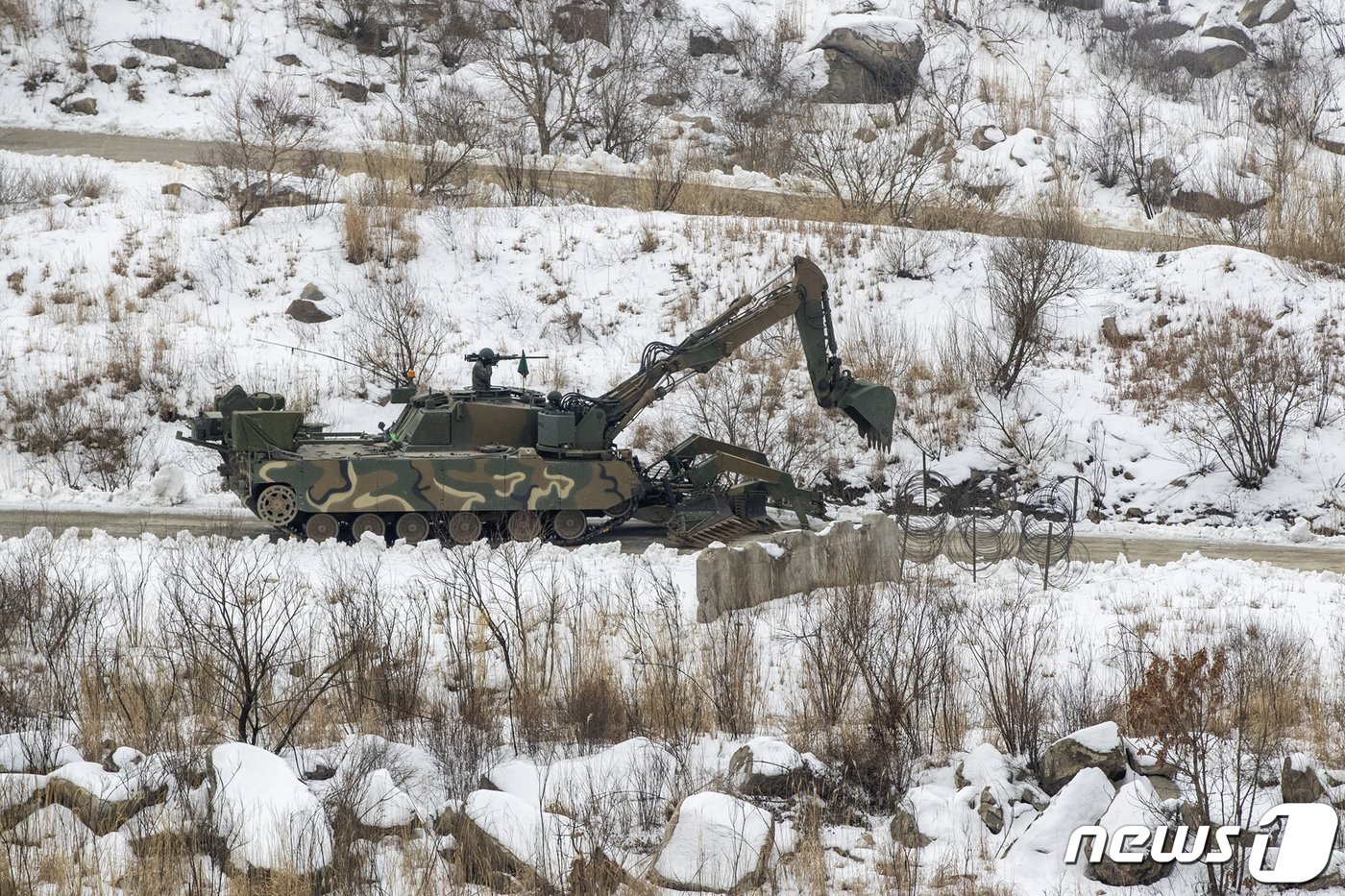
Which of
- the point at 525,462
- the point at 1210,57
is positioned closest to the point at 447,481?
the point at 525,462

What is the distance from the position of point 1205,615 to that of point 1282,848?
515 centimetres

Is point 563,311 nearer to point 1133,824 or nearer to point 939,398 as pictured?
point 939,398

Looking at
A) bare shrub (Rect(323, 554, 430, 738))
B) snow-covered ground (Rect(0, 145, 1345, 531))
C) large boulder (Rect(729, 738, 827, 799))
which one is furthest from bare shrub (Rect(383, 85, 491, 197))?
large boulder (Rect(729, 738, 827, 799))

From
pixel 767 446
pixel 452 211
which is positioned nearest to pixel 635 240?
pixel 452 211

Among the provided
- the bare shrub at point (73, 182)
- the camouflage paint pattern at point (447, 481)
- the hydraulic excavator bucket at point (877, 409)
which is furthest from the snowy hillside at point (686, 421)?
the hydraulic excavator bucket at point (877, 409)

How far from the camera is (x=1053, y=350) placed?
25.2m

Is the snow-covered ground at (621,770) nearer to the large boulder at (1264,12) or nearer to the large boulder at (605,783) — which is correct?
the large boulder at (605,783)

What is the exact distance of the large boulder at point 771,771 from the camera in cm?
918

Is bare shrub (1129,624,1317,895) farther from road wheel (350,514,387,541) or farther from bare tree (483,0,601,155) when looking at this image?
bare tree (483,0,601,155)

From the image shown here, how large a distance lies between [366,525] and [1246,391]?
14.2 metres

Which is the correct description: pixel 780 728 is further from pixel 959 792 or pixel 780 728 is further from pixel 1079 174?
pixel 1079 174

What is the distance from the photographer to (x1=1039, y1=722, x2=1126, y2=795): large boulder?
8.97 meters

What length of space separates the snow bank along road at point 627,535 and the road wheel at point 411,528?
1584 millimetres

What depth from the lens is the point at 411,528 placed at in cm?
1672
